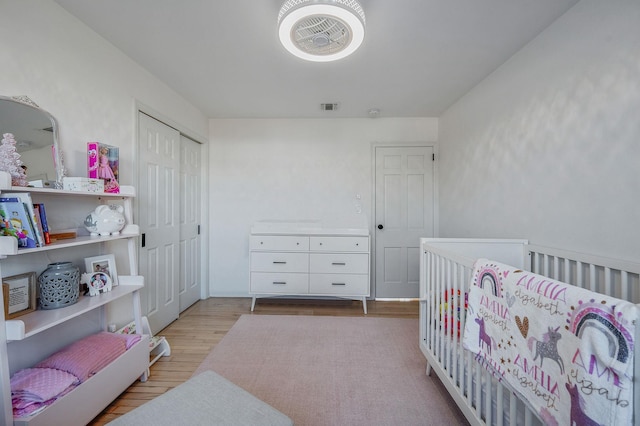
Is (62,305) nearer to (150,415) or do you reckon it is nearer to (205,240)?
(150,415)

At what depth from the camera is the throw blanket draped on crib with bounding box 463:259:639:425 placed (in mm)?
579

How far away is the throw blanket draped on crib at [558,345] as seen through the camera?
579 mm

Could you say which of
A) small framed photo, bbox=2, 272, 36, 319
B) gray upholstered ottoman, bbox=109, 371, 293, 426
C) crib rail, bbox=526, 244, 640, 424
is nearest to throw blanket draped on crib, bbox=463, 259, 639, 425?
crib rail, bbox=526, 244, 640, 424

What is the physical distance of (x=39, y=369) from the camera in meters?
1.23

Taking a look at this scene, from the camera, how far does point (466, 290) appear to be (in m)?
1.35

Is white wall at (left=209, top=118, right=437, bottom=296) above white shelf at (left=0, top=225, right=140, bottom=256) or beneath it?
above

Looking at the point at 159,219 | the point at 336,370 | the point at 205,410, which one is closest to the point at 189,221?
the point at 159,219

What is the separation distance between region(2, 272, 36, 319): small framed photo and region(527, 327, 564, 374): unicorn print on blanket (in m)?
2.09

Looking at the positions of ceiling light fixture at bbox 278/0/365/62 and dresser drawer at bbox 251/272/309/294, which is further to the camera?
dresser drawer at bbox 251/272/309/294

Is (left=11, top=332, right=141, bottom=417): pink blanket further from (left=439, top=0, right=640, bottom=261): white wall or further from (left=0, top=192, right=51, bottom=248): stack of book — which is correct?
(left=439, top=0, right=640, bottom=261): white wall

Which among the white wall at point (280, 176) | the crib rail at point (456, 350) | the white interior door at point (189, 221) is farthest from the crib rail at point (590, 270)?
the white interior door at point (189, 221)

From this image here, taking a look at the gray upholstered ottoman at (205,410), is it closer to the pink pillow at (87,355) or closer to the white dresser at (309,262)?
the pink pillow at (87,355)

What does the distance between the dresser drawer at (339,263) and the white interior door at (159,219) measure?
143cm

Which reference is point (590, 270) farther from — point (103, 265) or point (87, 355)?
point (103, 265)
